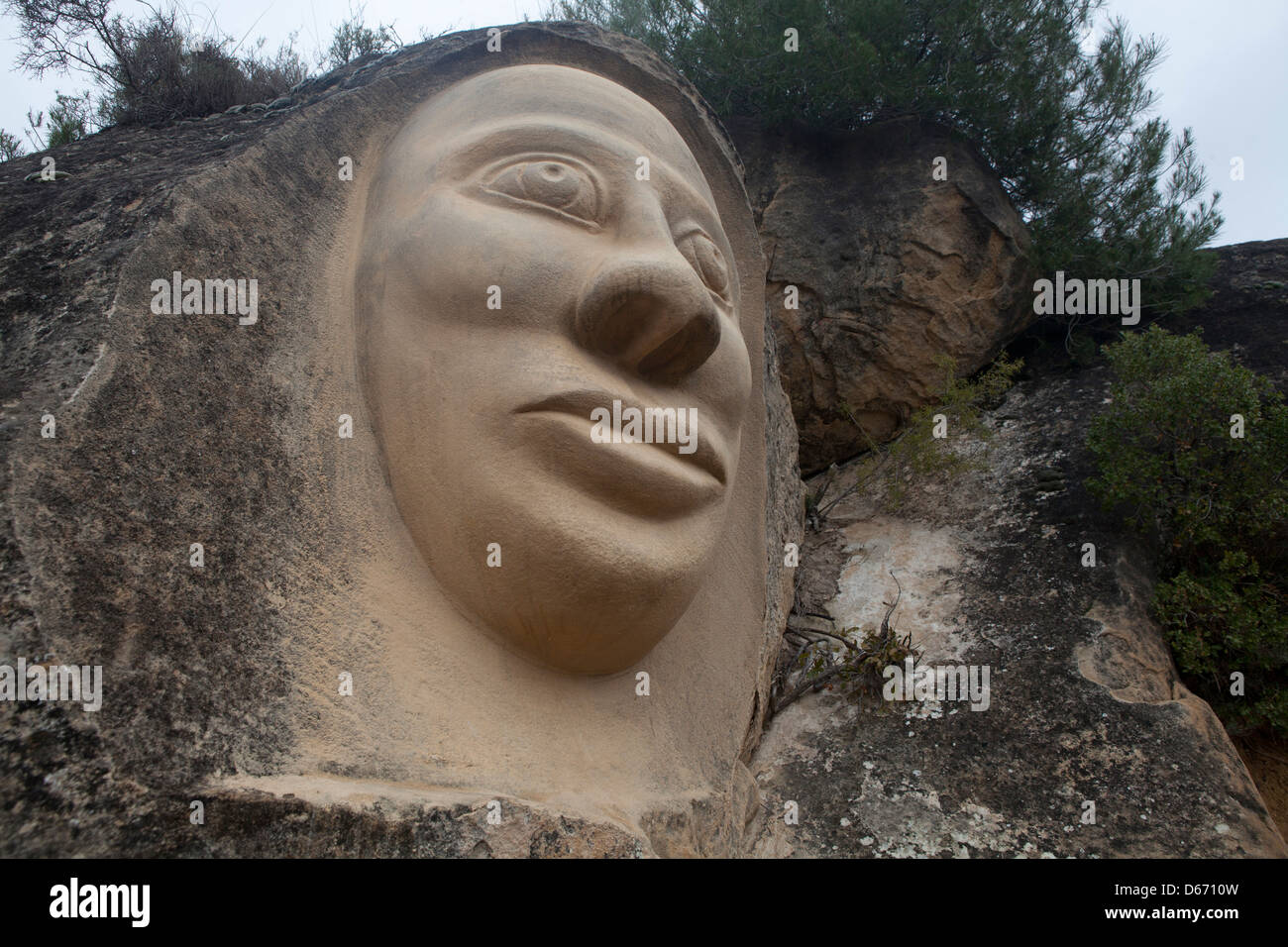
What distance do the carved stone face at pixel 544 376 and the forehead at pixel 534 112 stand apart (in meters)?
0.01

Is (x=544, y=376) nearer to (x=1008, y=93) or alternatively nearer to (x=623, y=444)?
(x=623, y=444)

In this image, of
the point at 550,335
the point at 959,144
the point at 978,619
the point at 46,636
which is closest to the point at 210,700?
the point at 46,636

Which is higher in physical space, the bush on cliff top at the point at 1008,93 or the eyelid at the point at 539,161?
the bush on cliff top at the point at 1008,93

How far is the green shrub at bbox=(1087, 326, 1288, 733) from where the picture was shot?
13.9 ft

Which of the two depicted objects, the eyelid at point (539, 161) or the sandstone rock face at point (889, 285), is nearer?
the eyelid at point (539, 161)

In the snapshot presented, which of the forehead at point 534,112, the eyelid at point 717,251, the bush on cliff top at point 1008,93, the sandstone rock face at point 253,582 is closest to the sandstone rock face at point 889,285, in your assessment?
the bush on cliff top at point 1008,93

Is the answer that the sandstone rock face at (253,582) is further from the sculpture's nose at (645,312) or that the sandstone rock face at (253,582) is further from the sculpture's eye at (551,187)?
the sculpture's eye at (551,187)

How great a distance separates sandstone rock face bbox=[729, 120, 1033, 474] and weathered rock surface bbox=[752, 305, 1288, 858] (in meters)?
1.22

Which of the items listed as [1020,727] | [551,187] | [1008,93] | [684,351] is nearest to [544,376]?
[684,351]

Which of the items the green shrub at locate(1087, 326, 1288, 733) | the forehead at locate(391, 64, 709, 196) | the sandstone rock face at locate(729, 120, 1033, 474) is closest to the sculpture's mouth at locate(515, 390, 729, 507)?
the forehead at locate(391, 64, 709, 196)

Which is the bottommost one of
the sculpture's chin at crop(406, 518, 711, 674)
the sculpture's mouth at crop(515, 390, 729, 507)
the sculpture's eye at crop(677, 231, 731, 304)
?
the sculpture's chin at crop(406, 518, 711, 674)

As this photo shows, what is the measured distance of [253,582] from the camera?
1.91 metres

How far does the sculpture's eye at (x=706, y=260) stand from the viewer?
105 inches

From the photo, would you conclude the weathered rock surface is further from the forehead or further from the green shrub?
the forehead
